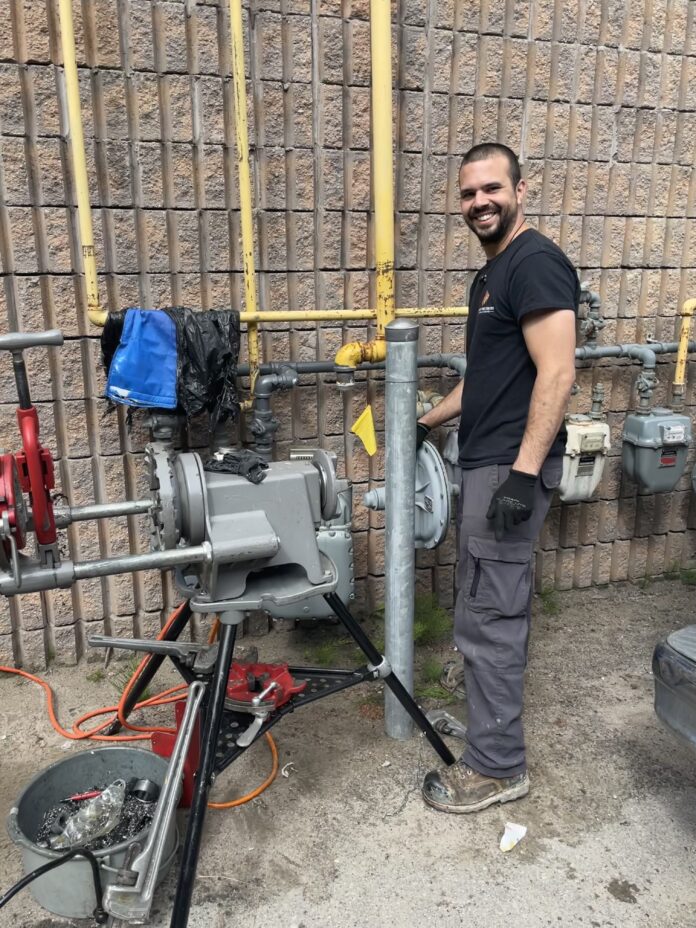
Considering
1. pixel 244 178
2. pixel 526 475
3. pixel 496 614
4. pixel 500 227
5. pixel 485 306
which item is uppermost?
pixel 244 178

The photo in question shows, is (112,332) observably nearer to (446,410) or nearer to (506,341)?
(446,410)

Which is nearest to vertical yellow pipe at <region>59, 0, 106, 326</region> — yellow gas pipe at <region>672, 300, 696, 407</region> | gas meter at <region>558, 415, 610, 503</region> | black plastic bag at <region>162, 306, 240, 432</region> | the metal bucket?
black plastic bag at <region>162, 306, 240, 432</region>

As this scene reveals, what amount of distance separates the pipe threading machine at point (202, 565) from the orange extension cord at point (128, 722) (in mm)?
339

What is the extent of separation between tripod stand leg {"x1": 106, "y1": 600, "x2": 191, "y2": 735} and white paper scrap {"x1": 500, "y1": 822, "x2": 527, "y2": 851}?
1.30 m

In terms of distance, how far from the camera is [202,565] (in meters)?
2.11

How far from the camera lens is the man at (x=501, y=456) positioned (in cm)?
228

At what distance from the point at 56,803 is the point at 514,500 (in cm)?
177

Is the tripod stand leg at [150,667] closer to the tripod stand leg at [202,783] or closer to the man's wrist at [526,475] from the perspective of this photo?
the tripod stand leg at [202,783]

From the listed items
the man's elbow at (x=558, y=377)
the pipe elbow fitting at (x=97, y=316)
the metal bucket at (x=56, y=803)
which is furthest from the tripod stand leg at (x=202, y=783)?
the pipe elbow fitting at (x=97, y=316)

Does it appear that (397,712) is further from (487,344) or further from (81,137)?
(81,137)

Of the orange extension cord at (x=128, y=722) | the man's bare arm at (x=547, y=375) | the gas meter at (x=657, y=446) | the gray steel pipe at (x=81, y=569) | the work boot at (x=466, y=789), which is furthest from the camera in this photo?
the gas meter at (x=657, y=446)

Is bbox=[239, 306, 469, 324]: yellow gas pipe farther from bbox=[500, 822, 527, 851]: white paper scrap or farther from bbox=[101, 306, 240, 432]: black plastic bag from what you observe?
bbox=[500, 822, 527, 851]: white paper scrap

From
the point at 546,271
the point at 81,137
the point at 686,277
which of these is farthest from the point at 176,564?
the point at 686,277

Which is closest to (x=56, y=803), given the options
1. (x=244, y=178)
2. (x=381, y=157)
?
(x=244, y=178)
